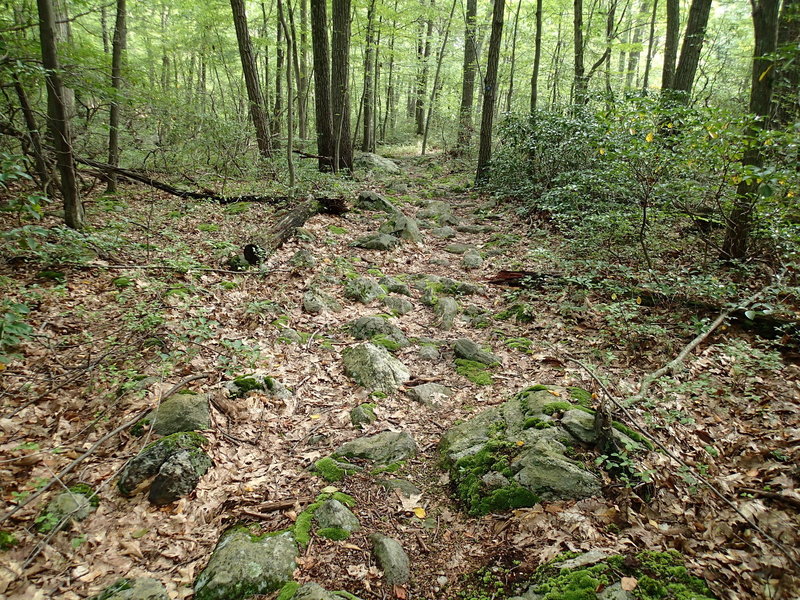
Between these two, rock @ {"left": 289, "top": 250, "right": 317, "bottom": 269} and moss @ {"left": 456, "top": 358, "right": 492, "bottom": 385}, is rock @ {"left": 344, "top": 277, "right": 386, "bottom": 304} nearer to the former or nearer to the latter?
rock @ {"left": 289, "top": 250, "right": 317, "bottom": 269}

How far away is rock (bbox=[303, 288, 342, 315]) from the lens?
242 inches

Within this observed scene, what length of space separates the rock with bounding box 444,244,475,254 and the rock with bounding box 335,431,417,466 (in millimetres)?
5765

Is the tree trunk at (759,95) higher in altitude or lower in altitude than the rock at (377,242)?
higher

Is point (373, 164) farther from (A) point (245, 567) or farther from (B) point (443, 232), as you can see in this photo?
(A) point (245, 567)

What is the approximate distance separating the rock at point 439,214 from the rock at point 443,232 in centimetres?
49

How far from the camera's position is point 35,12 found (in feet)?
19.2

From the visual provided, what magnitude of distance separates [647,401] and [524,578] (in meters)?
2.08

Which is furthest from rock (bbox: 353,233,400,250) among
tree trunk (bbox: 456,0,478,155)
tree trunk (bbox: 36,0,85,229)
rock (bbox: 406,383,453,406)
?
tree trunk (bbox: 456,0,478,155)

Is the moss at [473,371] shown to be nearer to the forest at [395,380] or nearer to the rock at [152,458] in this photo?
the forest at [395,380]

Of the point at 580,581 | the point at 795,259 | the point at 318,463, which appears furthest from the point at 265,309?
the point at 795,259

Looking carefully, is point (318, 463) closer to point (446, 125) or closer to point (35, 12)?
point (35, 12)

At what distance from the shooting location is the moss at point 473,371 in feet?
15.9

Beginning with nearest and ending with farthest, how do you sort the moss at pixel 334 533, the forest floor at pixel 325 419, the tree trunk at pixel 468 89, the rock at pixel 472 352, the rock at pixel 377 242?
the forest floor at pixel 325 419
the moss at pixel 334 533
the rock at pixel 472 352
the rock at pixel 377 242
the tree trunk at pixel 468 89

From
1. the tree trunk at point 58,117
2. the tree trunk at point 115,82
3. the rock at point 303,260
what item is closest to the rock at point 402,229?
the rock at point 303,260
